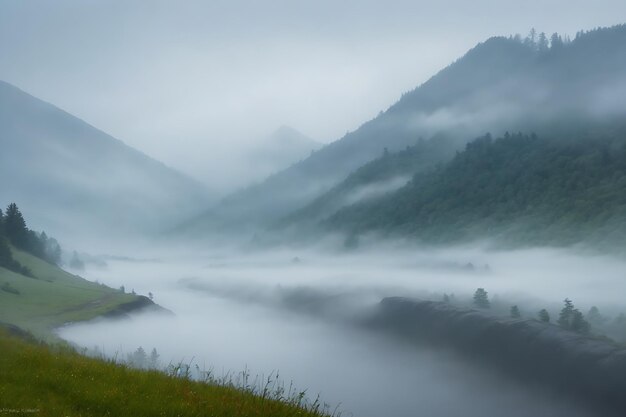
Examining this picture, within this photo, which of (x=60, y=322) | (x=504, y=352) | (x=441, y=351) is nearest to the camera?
(x=60, y=322)

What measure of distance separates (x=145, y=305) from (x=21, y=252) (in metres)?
45.2

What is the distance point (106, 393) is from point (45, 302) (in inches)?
4099

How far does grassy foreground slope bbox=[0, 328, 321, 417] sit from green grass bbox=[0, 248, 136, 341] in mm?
63095

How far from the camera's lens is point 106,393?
12680 millimetres

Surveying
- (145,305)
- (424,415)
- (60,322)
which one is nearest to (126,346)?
(60,322)

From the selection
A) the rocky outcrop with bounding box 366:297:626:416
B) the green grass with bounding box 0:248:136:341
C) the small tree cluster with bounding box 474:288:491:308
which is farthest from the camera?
the small tree cluster with bounding box 474:288:491:308

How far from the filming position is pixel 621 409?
6938cm

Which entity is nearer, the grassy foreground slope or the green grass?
the grassy foreground slope

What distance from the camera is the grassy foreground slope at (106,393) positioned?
1202 cm

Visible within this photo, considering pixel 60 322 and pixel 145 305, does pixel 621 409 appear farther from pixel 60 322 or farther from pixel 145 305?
pixel 145 305

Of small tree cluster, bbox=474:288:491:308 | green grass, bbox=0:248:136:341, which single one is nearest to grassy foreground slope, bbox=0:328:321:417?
green grass, bbox=0:248:136:341

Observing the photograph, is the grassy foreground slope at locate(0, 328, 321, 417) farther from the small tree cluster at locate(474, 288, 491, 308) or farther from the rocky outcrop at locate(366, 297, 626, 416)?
the small tree cluster at locate(474, 288, 491, 308)

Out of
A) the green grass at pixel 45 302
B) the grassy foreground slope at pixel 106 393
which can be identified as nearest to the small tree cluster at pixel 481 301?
the green grass at pixel 45 302

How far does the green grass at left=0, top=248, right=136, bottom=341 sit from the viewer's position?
83812mm
